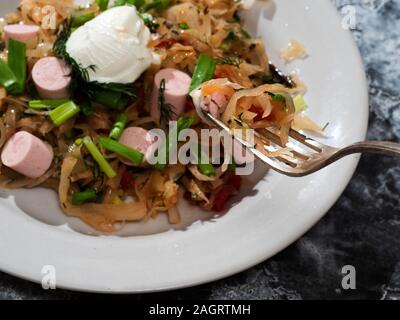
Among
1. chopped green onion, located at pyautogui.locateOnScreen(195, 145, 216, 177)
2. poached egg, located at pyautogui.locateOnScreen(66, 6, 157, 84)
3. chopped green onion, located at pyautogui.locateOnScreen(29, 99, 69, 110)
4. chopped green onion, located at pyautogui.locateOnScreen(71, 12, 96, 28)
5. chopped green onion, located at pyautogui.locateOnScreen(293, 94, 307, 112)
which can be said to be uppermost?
chopped green onion, located at pyautogui.locateOnScreen(71, 12, 96, 28)

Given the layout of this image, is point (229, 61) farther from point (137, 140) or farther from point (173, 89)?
point (137, 140)

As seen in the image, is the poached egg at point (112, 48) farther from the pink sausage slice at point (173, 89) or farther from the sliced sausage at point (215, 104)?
the sliced sausage at point (215, 104)

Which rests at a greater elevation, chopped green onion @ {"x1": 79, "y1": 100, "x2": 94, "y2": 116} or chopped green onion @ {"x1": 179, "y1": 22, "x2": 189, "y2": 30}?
chopped green onion @ {"x1": 179, "y1": 22, "x2": 189, "y2": 30}

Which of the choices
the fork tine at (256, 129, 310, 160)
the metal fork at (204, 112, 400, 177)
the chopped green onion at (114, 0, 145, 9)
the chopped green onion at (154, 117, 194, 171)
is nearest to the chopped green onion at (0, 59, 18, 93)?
the chopped green onion at (114, 0, 145, 9)

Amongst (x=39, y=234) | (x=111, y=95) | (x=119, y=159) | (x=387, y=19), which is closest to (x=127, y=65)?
(x=111, y=95)

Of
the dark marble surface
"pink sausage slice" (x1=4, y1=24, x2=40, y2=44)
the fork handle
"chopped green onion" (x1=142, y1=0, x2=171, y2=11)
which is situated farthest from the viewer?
"chopped green onion" (x1=142, y1=0, x2=171, y2=11)

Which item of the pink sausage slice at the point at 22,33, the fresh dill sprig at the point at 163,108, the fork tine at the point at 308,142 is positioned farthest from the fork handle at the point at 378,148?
the pink sausage slice at the point at 22,33

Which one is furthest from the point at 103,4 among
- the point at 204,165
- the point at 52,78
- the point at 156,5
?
the point at 204,165

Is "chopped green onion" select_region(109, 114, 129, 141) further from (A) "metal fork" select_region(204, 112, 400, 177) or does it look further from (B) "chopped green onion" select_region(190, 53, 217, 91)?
(A) "metal fork" select_region(204, 112, 400, 177)
